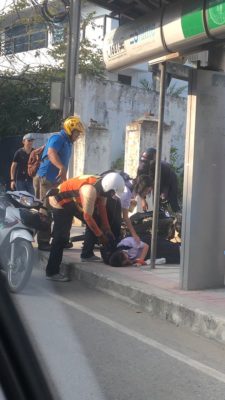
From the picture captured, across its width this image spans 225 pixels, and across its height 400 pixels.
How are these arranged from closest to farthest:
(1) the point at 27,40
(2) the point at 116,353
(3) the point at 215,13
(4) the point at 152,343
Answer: (2) the point at 116,353 → (4) the point at 152,343 → (3) the point at 215,13 → (1) the point at 27,40

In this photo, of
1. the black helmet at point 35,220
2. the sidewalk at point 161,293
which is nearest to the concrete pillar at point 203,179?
the sidewalk at point 161,293

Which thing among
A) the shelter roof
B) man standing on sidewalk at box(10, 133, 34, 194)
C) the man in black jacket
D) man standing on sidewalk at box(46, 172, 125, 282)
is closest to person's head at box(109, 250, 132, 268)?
man standing on sidewalk at box(46, 172, 125, 282)

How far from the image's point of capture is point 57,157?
7977mm

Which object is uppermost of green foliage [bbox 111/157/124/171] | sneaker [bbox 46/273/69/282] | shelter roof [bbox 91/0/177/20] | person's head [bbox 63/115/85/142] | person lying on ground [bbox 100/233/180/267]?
shelter roof [bbox 91/0/177/20]

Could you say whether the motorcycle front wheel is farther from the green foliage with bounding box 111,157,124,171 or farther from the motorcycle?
the green foliage with bounding box 111,157,124,171

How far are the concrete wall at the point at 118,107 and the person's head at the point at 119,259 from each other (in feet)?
27.2

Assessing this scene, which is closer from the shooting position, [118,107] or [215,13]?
[215,13]

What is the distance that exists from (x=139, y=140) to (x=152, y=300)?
5920mm

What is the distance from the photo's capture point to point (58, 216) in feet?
22.1

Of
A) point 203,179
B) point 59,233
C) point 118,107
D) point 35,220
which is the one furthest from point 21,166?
point 118,107

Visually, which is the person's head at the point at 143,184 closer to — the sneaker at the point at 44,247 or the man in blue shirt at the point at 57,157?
the man in blue shirt at the point at 57,157

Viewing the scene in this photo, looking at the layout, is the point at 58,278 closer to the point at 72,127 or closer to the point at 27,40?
the point at 72,127

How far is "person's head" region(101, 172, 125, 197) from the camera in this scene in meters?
6.72

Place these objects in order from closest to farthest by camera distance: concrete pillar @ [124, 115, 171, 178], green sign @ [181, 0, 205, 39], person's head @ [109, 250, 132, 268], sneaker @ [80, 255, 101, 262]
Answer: green sign @ [181, 0, 205, 39]
person's head @ [109, 250, 132, 268]
sneaker @ [80, 255, 101, 262]
concrete pillar @ [124, 115, 171, 178]
